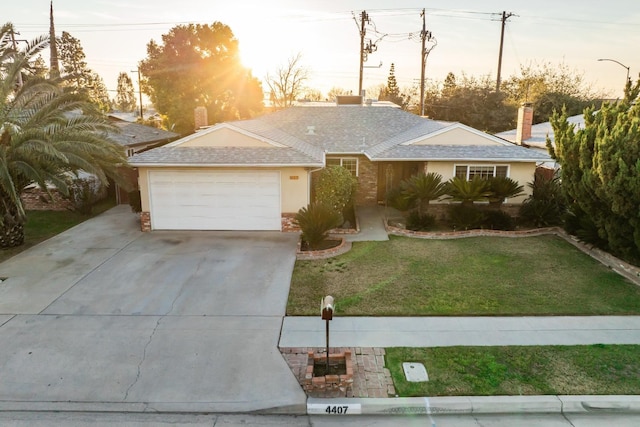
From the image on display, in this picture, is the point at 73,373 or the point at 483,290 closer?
the point at 73,373

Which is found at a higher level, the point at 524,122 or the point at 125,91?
the point at 125,91

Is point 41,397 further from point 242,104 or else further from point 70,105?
point 242,104

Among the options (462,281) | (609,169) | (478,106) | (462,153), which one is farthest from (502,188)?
(478,106)

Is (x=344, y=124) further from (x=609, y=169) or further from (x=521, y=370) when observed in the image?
(x=521, y=370)

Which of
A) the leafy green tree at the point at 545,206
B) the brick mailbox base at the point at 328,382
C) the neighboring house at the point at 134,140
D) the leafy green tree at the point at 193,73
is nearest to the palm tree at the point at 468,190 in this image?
the leafy green tree at the point at 545,206

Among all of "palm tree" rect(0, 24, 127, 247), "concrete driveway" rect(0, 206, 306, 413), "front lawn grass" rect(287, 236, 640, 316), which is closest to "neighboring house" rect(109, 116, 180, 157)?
"palm tree" rect(0, 24, 127, 247)

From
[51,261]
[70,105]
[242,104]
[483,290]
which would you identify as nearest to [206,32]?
[242,104]
